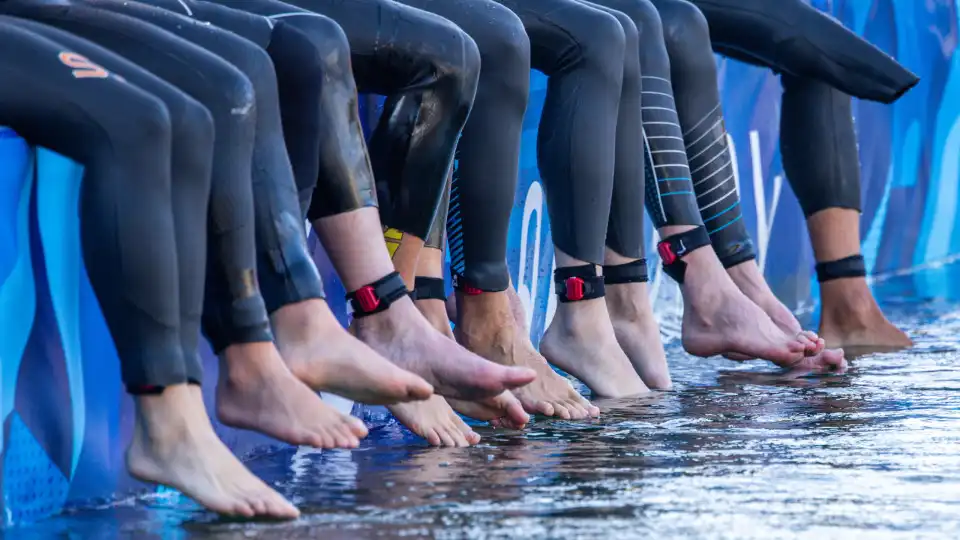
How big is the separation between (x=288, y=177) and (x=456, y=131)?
47 centimetres

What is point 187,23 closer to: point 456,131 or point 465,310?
point 456,131

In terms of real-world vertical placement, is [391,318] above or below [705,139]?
below

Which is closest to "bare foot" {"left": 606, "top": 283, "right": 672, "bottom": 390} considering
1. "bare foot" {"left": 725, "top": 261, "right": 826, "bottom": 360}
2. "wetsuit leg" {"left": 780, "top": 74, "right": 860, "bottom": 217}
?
"bare foot" {"left": 725, "top": 261, "right": 826, "bottom": 360}

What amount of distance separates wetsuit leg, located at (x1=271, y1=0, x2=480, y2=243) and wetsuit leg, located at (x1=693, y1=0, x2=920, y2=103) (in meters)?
1.33

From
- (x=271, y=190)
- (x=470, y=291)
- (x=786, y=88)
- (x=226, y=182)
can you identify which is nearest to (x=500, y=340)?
(x=470, y=291)

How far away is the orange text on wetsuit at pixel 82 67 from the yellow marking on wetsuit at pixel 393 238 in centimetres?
80

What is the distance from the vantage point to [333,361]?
225cm

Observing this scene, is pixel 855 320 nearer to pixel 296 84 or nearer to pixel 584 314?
pixel 584 314

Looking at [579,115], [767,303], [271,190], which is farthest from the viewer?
[767,303]

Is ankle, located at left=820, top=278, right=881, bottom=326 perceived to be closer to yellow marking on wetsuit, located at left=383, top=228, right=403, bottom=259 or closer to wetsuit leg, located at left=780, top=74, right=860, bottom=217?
wetsuit leg, located at left=780, top=74, right=860, bottom=217

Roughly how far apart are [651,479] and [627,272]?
3.92ft

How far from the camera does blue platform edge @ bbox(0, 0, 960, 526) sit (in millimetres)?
2094

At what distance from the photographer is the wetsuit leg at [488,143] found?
2.80 metres

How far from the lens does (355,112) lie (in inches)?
97.2
